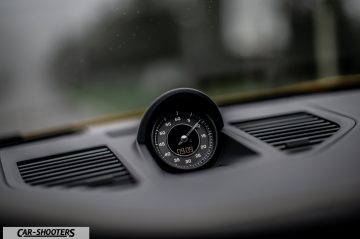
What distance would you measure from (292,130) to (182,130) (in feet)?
1.68

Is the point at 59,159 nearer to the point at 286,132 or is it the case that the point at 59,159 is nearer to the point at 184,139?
the point at 184,139

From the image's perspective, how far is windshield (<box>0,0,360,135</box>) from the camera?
40.7ft

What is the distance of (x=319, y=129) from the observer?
229 centimetres

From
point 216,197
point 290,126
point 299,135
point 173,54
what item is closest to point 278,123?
point 290,126

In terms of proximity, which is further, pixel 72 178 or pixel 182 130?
pixel 182 130

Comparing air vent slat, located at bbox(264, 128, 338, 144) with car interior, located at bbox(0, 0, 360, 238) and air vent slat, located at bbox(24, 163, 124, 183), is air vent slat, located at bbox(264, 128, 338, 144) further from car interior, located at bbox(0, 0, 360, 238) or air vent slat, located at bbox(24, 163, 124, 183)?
air vent slat, located at bbox(24, 163, 124, 183)

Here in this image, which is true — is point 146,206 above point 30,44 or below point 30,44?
below

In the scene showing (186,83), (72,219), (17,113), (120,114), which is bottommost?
(72,219)

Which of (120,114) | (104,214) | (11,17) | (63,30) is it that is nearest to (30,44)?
(63,30)

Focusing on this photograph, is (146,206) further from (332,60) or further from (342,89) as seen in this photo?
(332,60)

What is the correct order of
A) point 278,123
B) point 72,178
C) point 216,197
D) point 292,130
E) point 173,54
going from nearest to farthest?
point 216,197 → point 72,178 → point 292,130 → point 278,123 → point 173,54

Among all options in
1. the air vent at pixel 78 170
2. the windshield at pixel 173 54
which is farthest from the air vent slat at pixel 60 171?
the windshield at pixel 173 54

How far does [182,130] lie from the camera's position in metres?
2.25

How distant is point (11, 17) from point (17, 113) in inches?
212
